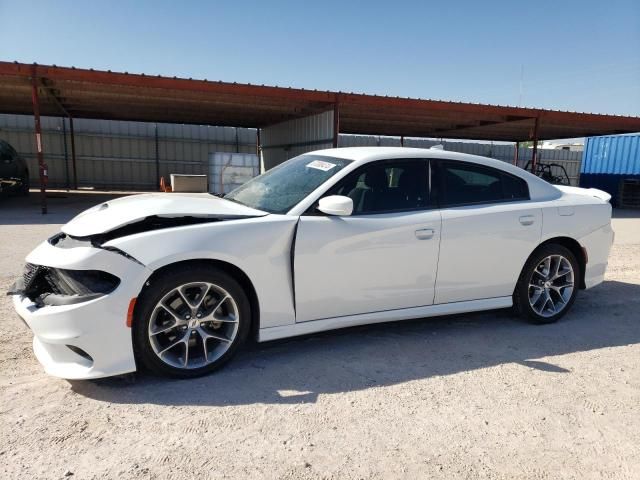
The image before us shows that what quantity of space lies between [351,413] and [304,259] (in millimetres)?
1030

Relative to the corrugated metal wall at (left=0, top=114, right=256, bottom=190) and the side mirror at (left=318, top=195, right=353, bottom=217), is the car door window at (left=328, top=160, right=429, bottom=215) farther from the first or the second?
the corrugated metal wall at (left=0, top=114, right=256, bottom=190)

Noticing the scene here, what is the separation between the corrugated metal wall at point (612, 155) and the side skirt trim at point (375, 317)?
19.5 m

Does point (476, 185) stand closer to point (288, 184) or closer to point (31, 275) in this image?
point (288, 184)

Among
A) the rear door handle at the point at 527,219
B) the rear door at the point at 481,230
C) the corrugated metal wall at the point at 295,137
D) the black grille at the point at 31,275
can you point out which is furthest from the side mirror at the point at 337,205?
the corrugated metal wall at the point at 295,137

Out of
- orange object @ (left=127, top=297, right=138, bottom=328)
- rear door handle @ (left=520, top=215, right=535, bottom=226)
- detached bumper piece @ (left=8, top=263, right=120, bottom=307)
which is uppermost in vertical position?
rear door handle @ (left=520, top=215, right=535, bottom=226)

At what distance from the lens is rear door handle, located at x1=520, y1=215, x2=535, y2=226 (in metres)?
3.87

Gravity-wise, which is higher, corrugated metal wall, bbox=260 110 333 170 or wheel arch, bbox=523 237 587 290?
corrugated metal wall, bbox=260 110 333 170

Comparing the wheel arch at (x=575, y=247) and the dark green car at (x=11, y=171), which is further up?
the dark green car at (x=11, y=171)

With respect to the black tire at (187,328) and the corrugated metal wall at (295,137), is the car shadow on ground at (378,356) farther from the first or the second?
the corrugated metal wall at (295,137)

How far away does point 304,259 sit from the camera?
3.05 meters

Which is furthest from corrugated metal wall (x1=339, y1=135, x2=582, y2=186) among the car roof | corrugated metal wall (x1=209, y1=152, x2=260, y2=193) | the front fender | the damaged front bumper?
the damaged front bumper

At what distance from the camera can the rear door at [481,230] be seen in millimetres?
3602

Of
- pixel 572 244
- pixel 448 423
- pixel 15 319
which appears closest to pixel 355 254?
pixel 448 423

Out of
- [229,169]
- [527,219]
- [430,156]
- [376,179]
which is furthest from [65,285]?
[229,169]
